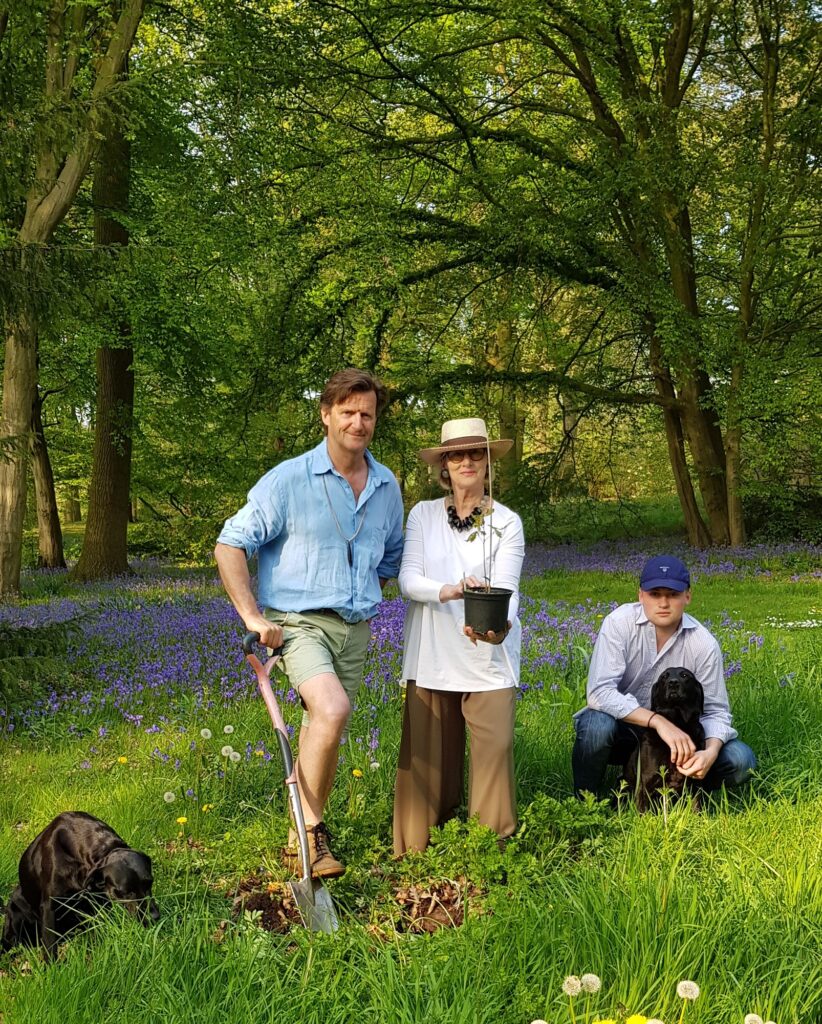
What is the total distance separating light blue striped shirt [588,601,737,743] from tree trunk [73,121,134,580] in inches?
463

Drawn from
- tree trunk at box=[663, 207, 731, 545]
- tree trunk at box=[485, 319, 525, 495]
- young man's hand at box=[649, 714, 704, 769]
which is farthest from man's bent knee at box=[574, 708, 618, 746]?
tree trunk at box=[485, 319, 525, 495]

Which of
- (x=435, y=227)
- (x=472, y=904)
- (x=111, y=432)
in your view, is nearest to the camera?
(x=472, y=904)

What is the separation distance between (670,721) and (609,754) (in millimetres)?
373

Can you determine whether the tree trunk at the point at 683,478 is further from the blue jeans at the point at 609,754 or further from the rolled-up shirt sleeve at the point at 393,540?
the rolled-up shirt sleeve at the point at 393,540

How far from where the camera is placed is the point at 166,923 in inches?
126

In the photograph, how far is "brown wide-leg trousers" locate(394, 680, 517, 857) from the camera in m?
3.75

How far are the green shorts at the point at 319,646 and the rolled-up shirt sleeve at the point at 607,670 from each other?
1186 millimetres

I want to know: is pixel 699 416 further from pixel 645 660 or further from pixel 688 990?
pixel 688 990

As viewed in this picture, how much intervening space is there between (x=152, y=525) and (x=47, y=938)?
22.3 metres

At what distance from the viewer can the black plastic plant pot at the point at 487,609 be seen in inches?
133

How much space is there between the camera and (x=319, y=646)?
3.62m

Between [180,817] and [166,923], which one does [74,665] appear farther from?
[166,923]

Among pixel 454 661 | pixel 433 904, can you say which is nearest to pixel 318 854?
pixel 433 904

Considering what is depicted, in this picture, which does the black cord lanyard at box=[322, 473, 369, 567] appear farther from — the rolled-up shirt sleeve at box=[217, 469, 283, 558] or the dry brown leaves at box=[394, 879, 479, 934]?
the dry brown leaves at box=[394, 879, 479, 934]
